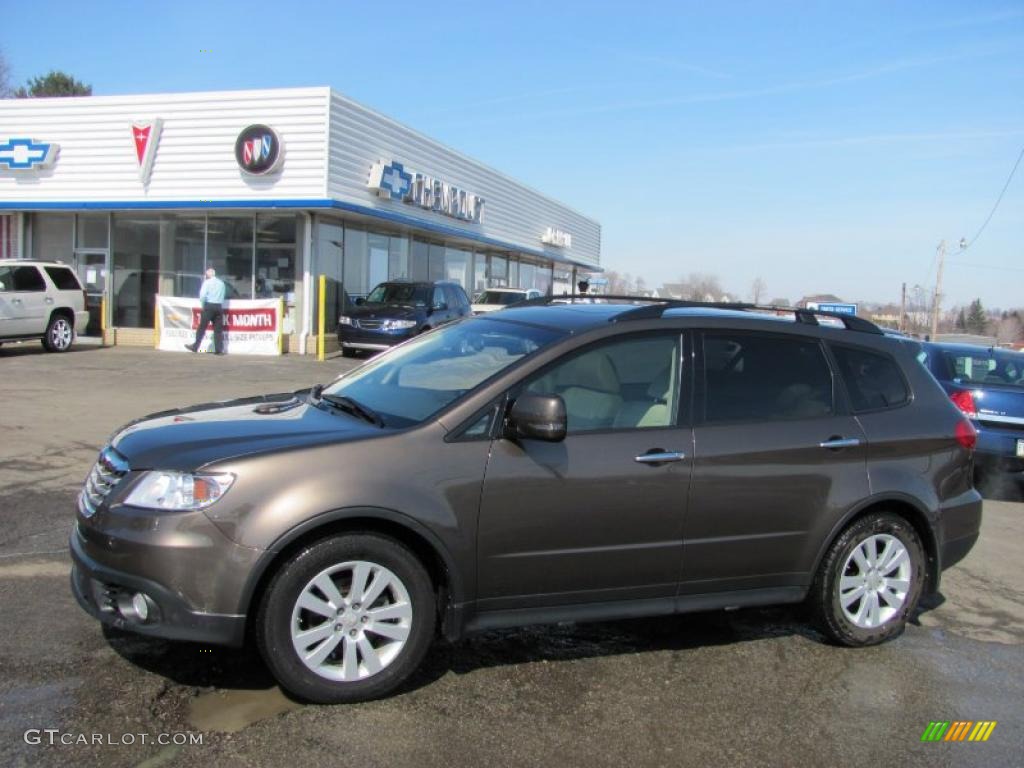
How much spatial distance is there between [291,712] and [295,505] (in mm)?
859

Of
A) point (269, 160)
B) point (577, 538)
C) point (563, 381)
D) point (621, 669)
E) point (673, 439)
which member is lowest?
point (621, 669)

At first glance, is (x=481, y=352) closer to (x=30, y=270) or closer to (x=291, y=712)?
(x=291, y=712)

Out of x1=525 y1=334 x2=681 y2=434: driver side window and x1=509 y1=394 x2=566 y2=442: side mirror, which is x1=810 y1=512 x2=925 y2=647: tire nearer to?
x1=525 y1=334 x2=681 y2=434: driver side window

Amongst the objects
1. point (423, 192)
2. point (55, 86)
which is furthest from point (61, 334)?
point (55, 86)

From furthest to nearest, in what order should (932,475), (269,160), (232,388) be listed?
(269,160) → (232,388) → (932,475)

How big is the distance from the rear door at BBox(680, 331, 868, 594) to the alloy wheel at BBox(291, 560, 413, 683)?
143 cm

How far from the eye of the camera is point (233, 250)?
21.3m

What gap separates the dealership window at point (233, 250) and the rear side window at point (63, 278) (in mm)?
3582

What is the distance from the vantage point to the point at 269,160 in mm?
19672

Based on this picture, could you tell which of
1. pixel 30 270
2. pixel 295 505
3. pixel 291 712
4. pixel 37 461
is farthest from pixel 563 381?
pixel 30 270

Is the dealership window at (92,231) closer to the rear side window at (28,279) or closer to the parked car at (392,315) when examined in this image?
the rear side window at (28,279)

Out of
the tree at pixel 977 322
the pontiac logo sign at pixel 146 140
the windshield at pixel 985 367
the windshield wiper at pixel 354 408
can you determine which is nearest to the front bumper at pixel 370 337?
the pontiac logo sign at pixel 146 140

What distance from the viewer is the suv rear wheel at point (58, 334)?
58.4 feet

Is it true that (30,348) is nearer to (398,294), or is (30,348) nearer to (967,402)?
(398,294)
